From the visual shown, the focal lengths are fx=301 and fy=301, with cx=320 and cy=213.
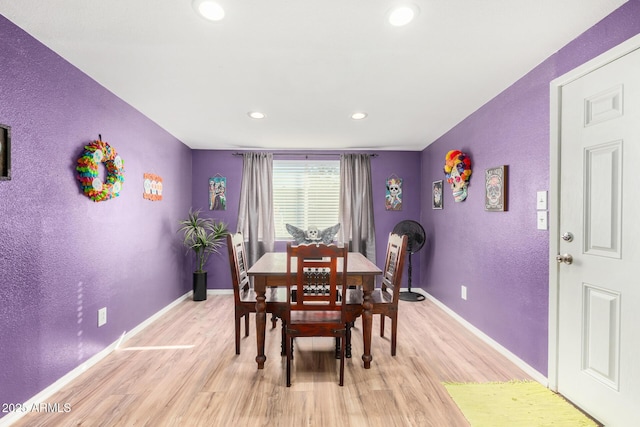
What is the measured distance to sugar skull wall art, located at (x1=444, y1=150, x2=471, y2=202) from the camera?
3164 millimetres

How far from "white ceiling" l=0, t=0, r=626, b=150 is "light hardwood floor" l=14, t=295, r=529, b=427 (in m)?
2.21

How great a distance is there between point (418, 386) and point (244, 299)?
4.79 ft

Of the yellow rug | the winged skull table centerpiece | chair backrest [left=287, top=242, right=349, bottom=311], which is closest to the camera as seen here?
the yellow rug

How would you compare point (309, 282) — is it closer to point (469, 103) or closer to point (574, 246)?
point (574, 246)

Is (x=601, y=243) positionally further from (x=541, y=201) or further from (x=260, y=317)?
(x=260, y=317)

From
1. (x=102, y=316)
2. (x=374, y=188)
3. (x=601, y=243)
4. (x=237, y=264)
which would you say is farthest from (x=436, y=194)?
(x=102, y=316)

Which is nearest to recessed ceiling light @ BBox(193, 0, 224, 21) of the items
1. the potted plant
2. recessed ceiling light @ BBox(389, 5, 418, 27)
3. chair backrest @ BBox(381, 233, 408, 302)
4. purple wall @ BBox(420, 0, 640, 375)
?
recessed ceiling light @ BBox(389, 5, 418, 27)

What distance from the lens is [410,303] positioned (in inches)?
→ 159

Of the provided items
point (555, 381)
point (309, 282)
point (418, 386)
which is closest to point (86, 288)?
point (309, 282)

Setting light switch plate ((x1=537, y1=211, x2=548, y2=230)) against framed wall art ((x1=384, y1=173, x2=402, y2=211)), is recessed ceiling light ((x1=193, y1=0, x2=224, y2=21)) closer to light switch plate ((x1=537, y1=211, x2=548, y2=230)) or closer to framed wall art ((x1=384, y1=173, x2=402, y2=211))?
light switch plate ((x1=537, y1=211, x2=548, y2=230))

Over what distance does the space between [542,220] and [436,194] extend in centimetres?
195

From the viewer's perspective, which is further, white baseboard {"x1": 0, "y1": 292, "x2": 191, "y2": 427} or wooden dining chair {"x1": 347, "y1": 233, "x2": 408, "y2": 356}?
wooden dining chair {"x1": 347, "y1": 233, "x2": 408, "y2": 356}

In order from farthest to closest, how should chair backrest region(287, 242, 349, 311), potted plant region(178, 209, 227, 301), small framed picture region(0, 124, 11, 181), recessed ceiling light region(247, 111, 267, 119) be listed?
potted plant region(178, 209, 227, 301) → recessed ceiling light region(247, 111, 267, 119) → chair backrest region(287, 242, 349, 311) → small framed picture region(0, 124, 11, 181)

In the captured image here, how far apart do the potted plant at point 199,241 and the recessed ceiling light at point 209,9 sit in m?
2.86
